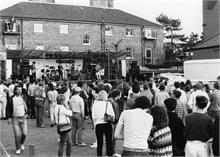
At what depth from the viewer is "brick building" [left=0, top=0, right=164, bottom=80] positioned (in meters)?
39.7

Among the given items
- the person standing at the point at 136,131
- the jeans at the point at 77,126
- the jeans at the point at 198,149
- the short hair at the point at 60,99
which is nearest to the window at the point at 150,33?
the jeans at the point at 77,126

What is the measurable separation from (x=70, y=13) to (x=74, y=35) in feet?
10.3

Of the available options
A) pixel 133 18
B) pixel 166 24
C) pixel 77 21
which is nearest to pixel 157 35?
pixel 133 18

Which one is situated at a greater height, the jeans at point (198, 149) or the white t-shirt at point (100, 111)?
the white t-shirt at point (100, 111)

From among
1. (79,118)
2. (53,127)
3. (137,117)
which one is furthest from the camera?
(53,127)

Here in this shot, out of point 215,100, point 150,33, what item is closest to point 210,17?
point 150,33

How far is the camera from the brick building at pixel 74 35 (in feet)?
130

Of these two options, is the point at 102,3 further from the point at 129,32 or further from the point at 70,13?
the point at 70,13

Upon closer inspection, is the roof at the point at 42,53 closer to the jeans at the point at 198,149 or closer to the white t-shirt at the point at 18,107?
the white t-shirt at the point at 18,107

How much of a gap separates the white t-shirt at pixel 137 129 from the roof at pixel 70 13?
38.2 metres

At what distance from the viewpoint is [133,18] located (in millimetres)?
50938

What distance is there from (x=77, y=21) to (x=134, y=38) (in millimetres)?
8250

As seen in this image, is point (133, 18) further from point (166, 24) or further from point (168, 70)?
point (166, 24)

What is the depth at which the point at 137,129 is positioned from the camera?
19.4 ft
